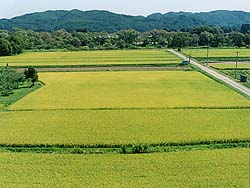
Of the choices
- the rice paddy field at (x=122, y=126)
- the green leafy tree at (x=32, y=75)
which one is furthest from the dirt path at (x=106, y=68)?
the rice paddy field at (x=122, y=126)

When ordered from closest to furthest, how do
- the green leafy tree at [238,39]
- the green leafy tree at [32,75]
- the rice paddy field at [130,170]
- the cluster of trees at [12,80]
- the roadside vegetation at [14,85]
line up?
the rice paddy field at [130,170]
the roadside vegetation at [14,85]
the cluster of trees at [12,80]
the green leafy tree at [32,75]
the green leafy tree at [238,39]

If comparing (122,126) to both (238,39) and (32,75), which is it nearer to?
(32,75)

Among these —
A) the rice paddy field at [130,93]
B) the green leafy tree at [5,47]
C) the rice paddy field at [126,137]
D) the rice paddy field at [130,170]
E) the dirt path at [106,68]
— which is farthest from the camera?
the green leafy tree at [5,47]

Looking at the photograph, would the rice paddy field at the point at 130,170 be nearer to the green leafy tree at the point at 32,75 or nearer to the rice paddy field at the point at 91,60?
the green leafy tree at the point at 32,75

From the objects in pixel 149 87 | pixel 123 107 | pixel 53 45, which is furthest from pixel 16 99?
pixel 53 45

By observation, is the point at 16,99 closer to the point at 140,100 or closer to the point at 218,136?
the point at 140,100
